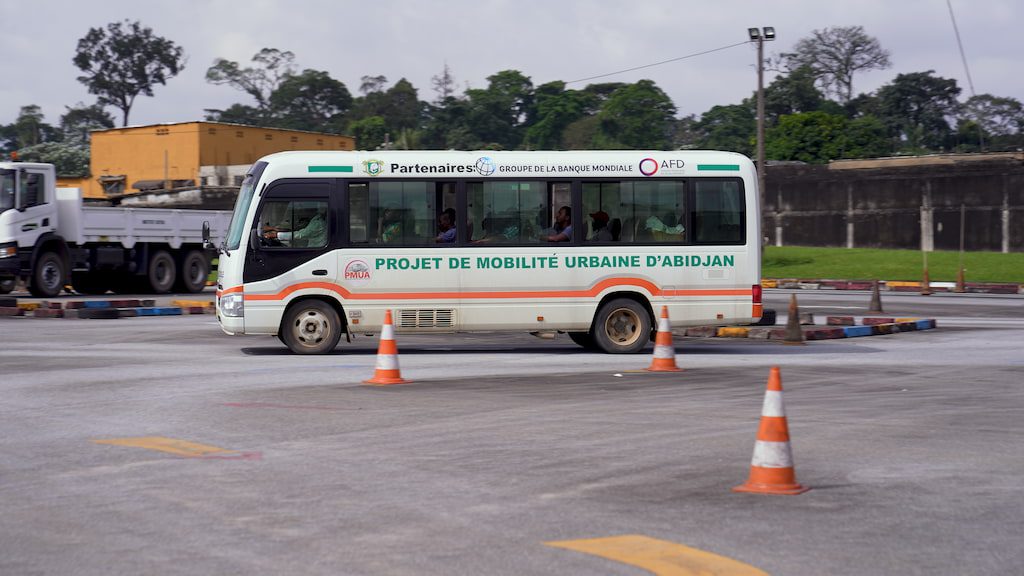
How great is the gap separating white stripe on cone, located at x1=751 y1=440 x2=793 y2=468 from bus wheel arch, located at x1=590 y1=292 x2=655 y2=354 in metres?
10.5

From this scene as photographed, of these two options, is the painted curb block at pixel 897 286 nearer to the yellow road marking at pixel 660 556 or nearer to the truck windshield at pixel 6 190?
the truck windshield at pixel 6 190

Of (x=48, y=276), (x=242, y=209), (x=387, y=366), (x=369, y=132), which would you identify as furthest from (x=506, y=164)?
(x=369, y=132)

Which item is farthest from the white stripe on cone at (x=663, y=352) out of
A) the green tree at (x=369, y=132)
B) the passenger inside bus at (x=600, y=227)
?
the green tree at (x=369, y=132)

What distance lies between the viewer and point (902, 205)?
214 ft

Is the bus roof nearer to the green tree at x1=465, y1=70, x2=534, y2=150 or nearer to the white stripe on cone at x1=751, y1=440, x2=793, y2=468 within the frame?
the white stripe on cone at x1=751, y1=440, x2=793, y2=468

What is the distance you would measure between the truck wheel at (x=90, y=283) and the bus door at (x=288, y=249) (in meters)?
17.9

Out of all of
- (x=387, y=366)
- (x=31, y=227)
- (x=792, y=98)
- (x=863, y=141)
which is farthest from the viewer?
(x=792, y=98)

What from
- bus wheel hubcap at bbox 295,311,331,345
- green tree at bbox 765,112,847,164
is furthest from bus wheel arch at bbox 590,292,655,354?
green tree at bbox 765,112,847,164

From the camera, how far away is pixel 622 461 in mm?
9016

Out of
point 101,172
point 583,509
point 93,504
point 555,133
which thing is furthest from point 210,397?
point 555,133

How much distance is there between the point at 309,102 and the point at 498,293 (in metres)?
115

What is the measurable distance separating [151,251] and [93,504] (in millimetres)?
28442

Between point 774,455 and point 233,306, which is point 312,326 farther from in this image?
point 774,455

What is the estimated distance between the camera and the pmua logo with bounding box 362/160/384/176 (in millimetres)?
18250
